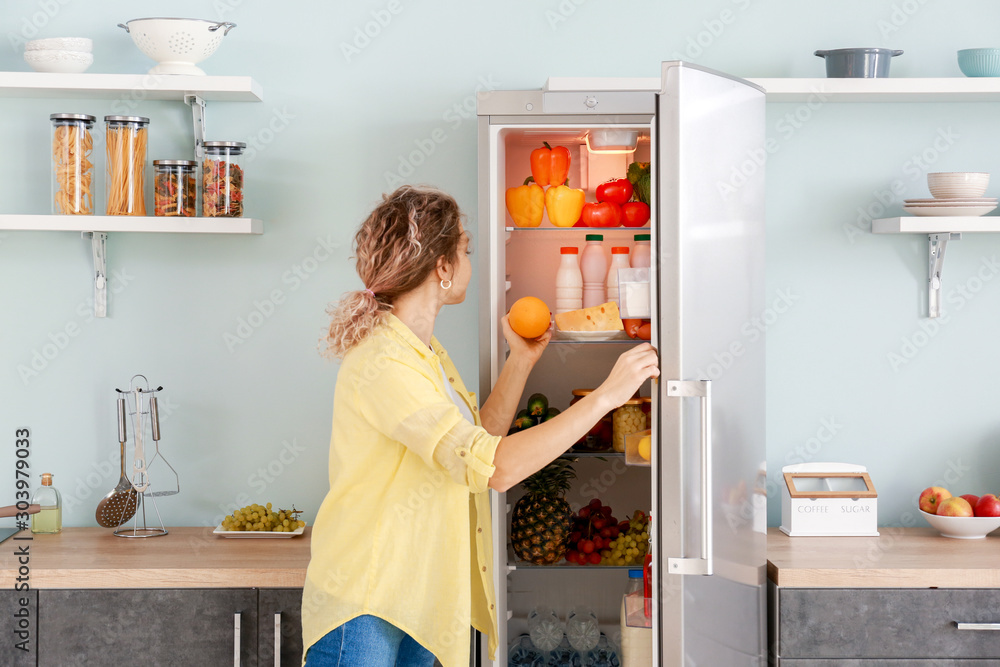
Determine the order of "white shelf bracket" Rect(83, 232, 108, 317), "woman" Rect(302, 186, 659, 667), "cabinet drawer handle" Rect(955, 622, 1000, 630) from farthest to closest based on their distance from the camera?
1. "white shelf bracket" Rect(83, 232, 108, 317)
2. "cabinet drawer handle" Rect(955, 622, 1000, 630)
3. "woman" Rect(302, 186, 659, 667)

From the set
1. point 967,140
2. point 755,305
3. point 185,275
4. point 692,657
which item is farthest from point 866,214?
point 185,275

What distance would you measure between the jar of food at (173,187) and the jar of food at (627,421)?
124 cm

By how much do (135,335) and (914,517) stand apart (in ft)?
7.61

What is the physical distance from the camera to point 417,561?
1656mm

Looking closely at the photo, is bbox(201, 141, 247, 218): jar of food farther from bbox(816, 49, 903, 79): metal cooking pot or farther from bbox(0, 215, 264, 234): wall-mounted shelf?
bbox(816, 49, 903, 79): metal cooking pot

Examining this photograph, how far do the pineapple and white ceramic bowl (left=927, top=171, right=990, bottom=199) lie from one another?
127cm

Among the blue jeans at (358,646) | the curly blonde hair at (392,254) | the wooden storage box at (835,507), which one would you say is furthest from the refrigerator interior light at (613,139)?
the blue jeans at (358,646)

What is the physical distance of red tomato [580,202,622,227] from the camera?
6.98ft

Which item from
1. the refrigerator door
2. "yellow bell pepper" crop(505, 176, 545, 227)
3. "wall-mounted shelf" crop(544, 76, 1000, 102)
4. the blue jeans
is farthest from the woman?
"wall-mounted shelf" crop(544, 76, 1000, 102)

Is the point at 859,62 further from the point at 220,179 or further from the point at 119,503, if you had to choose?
the point at 119,503

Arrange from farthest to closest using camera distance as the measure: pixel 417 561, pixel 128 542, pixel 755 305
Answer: pixel 128 542, pixel 755 305, pixel 417 561

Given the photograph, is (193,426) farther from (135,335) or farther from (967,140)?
(967,140)

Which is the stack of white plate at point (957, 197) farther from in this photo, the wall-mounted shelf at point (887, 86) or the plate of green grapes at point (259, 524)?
the plate of green grapes at point (259, 524)

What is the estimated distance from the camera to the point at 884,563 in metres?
2.02
